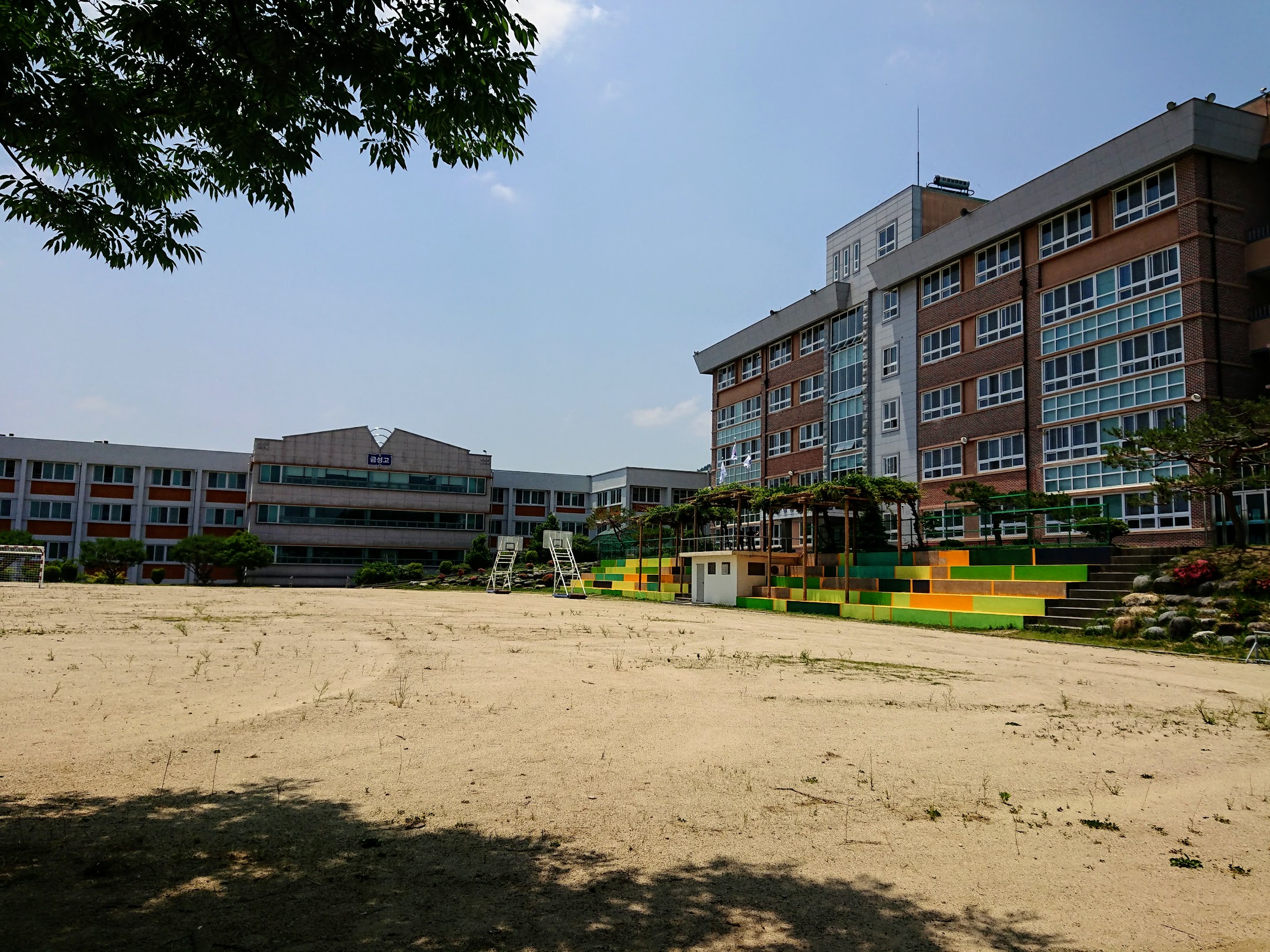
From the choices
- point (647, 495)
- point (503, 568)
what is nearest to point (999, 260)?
point (503, 568)

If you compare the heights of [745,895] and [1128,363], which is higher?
[1128,363]

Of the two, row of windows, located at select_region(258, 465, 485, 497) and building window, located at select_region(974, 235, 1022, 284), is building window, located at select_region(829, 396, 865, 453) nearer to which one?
building window, located at select_region(974, 235, 1022, 284)

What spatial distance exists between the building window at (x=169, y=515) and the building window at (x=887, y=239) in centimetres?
6094

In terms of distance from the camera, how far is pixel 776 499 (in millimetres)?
37156

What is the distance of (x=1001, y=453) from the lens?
39.8 meters

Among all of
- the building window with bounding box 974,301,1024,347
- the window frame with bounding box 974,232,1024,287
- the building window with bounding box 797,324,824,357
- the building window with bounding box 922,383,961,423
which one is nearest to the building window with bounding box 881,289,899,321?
the building window with bounding box 922,383,961,423

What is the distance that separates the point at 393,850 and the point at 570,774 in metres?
2.02

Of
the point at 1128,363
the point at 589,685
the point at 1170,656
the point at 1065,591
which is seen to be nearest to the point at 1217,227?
the point at 1128,363

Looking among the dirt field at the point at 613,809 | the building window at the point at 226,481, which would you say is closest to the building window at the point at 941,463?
the dirt field at the point at 613,809

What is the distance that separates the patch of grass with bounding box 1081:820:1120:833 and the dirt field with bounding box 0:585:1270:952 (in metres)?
0.03

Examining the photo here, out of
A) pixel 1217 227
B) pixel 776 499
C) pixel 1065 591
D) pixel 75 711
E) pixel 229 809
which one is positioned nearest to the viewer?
pixel 229 809

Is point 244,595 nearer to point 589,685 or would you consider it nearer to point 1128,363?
point 589,685

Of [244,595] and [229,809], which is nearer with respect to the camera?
[229,809]

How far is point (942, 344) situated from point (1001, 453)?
7.73 meters
